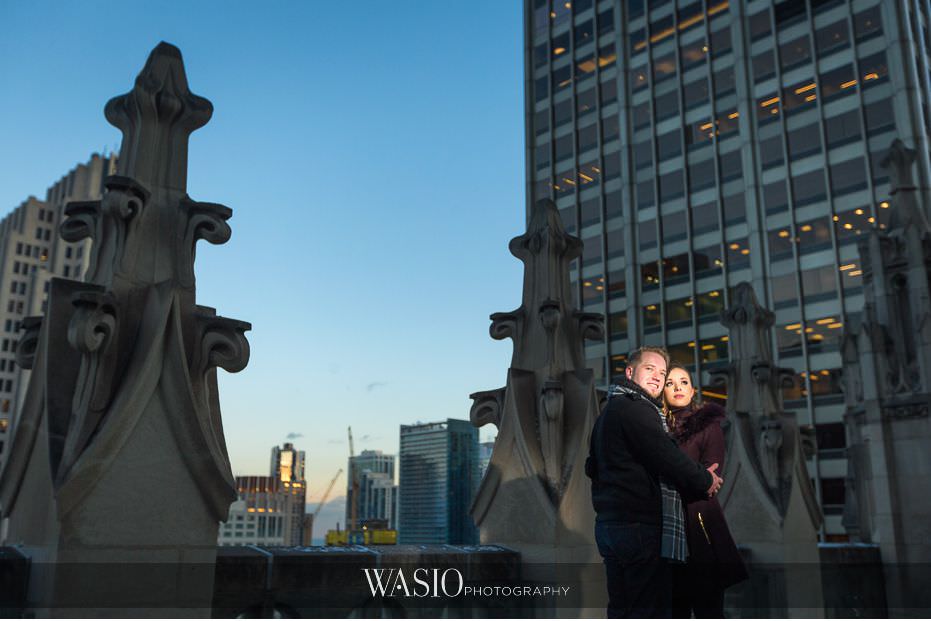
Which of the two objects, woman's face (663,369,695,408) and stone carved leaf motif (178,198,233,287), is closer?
woman's face (663,369,695,408)

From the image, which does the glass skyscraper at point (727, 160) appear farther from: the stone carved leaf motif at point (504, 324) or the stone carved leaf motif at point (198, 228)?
the stone carved leaf motif at point (198, 228)

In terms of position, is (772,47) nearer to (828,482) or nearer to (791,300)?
(791,300)

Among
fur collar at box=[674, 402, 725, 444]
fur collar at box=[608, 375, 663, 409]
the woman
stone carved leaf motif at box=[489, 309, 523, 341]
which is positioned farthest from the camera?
stone carved leaf motif at box=[489, 309, 523, 341]

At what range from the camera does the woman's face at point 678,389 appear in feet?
16.4

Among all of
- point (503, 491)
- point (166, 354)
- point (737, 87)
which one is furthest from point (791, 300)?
point (166, 354)

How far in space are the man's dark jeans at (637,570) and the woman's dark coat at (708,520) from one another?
441 mm

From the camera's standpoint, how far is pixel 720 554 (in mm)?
4488

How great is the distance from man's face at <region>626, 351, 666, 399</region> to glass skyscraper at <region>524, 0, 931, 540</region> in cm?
4546

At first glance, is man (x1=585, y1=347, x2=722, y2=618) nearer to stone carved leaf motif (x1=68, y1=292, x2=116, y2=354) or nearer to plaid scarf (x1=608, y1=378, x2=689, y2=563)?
plaid scarf (x1=608, y1=378, x2=689, y2=563)

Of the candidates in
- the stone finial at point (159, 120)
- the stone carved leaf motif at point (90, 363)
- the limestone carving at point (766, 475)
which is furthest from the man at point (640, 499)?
the limestone carving at point (766, 475)

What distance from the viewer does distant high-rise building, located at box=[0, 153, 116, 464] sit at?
402 feet

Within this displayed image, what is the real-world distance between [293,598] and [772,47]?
66029mm

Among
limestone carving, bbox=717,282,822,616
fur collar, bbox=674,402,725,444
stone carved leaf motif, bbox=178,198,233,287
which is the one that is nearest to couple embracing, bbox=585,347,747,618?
fur collar, bbox=674,402,725,444

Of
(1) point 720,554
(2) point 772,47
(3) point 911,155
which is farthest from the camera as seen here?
(2) point 772,47
